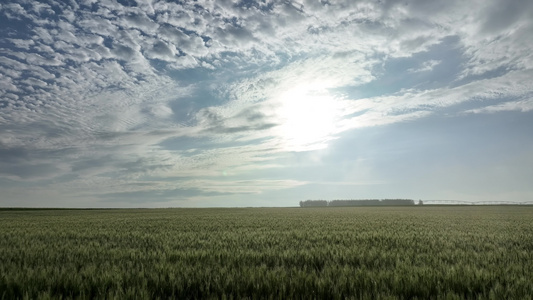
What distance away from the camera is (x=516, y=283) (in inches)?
194

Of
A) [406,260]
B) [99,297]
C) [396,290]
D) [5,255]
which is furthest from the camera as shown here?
[5,255]

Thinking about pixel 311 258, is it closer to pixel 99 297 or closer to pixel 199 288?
pixel 199 288

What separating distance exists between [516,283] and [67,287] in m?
6.55

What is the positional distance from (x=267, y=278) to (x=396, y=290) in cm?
185

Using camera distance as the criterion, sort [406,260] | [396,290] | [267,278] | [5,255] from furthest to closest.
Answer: [5,255] < [406,260] < [267,278] < [396,290]

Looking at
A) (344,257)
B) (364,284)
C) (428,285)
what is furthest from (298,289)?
(344,257)

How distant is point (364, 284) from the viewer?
195 inches

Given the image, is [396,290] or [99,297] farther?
[396,290]

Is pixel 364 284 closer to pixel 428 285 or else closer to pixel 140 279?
pixel 428 285

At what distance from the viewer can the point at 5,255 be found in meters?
8.34

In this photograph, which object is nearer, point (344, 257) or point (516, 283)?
point (516, 283)

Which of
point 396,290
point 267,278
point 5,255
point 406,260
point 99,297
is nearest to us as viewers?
point 99,297

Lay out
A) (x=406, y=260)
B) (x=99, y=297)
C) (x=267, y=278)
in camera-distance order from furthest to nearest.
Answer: (x=406, y=260) < (x=267, y=278) < (x=99, y=297)

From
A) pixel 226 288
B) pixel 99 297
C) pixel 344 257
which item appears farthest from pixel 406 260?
pixel 99 297
